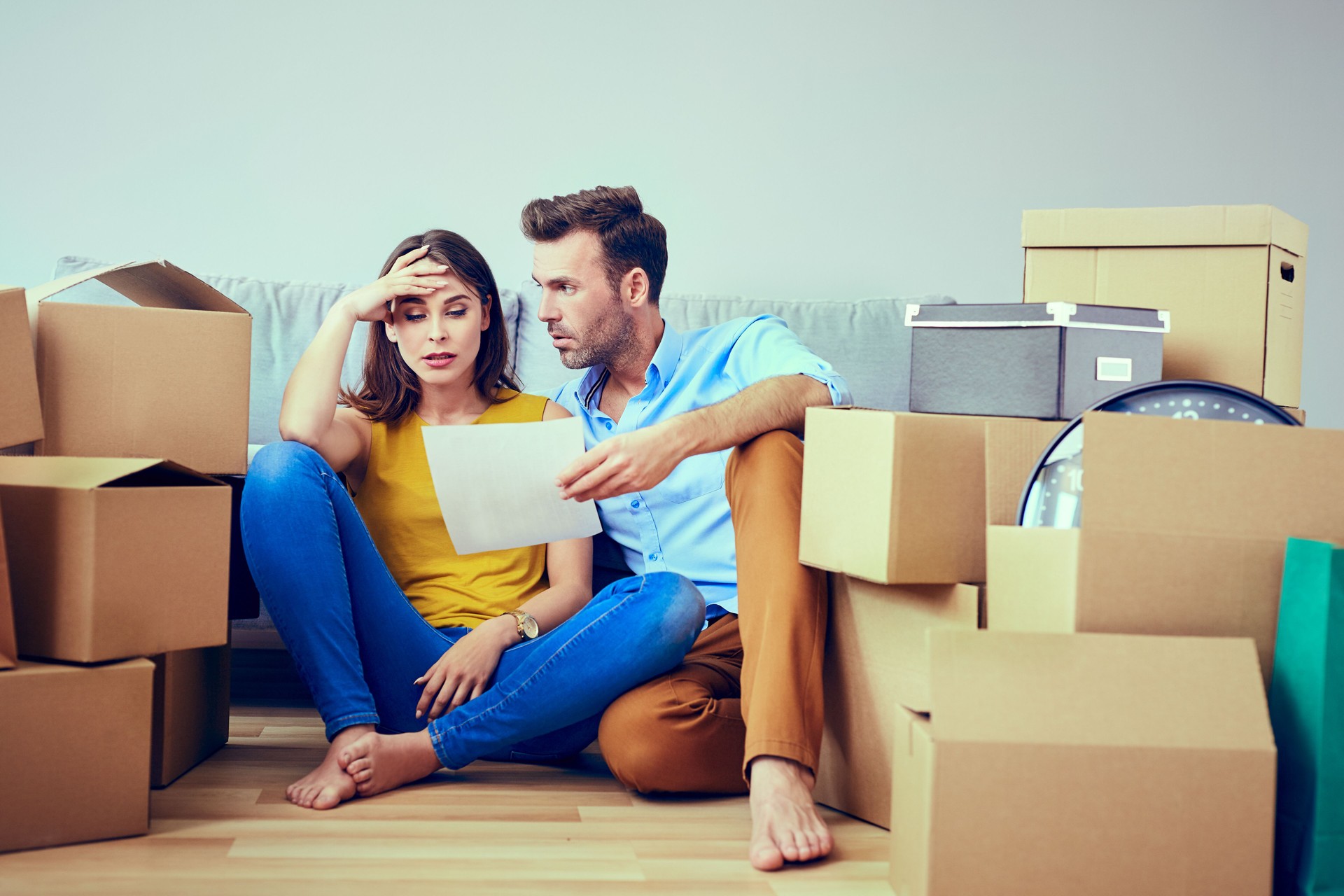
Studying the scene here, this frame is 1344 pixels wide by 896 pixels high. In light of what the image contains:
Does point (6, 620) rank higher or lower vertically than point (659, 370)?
lower

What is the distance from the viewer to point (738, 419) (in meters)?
1.22

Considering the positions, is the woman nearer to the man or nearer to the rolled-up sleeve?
the man

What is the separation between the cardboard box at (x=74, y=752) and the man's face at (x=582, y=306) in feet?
2.48

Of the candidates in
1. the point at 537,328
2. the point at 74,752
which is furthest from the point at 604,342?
the point at 74,752

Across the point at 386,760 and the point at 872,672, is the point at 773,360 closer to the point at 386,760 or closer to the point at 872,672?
the point at 872,672

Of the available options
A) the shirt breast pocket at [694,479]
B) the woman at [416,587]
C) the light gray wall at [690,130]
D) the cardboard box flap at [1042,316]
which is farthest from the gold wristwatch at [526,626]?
the light gray wall at [690,130]

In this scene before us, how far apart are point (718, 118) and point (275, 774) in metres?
1.59

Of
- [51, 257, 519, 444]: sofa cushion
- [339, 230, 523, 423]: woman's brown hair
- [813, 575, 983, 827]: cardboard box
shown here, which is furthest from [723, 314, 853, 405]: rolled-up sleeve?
[51, 257, 519, 444]: sofa cushion

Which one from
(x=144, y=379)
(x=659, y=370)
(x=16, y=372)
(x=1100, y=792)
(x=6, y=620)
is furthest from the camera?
(x=659, y=370)

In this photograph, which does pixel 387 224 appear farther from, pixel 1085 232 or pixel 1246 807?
pixel 1246 807

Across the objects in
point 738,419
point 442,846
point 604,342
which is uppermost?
point 604,342

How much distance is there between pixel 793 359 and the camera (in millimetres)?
1344

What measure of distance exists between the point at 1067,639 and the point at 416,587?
90 centimetres

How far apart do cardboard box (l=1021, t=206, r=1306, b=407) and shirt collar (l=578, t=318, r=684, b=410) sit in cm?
53
